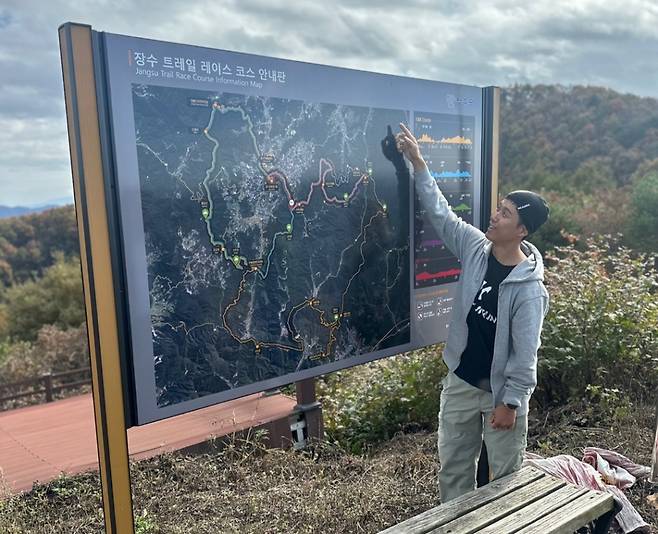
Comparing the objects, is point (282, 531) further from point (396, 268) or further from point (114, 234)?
point (114, 234)

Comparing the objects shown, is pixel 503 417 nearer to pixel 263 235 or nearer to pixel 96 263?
pixel 263 235

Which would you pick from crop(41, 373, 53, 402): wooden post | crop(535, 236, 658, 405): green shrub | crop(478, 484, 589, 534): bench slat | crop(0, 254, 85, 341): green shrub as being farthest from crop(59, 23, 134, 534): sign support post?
crop(0, 254, 85, 341): green shrub

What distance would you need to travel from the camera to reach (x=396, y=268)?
3.37 m

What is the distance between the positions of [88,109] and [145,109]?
9.4 inches

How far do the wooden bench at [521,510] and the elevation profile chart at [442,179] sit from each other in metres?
1.19

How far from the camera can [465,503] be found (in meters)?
2.78

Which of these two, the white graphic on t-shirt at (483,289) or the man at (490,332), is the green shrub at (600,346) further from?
the white graphic on t-shirt at (483,289)

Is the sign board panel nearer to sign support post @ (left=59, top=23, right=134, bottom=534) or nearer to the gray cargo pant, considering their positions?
sign support post @ (left=59, top=23, right=134, bottom=534)

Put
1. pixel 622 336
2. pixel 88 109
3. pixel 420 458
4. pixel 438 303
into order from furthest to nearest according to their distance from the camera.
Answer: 1. pixel 622 336
2. pixel 420 458
3. pixel 438 303
4. pixel 88 109

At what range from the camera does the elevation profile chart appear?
345 cm

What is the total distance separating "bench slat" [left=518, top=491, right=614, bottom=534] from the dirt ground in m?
0.68

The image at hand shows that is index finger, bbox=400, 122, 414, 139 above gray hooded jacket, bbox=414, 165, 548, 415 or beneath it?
above

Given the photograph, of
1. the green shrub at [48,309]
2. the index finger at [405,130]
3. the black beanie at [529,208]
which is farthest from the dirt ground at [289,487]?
the green shrub at [48,309]

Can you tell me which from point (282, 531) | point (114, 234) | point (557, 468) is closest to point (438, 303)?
point (557, 468)
